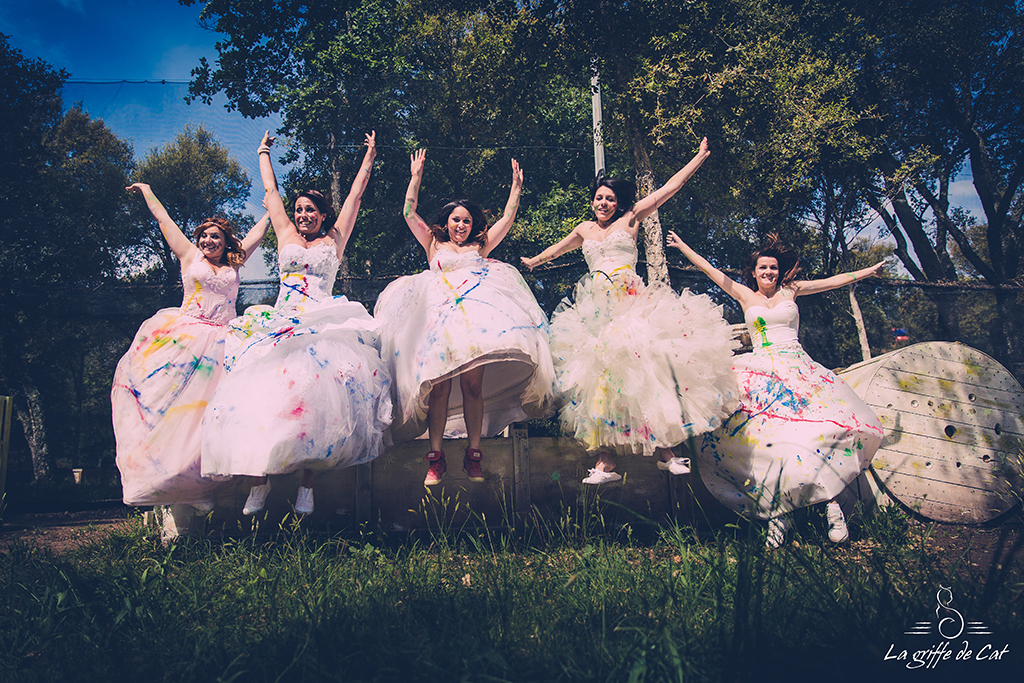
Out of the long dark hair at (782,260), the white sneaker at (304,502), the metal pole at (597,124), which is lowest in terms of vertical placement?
the white sneaker at (304,502)

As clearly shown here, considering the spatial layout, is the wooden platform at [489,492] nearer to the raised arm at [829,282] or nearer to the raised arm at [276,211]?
the raised arm at [276,211]

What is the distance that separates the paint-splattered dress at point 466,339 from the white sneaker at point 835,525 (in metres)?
1.80

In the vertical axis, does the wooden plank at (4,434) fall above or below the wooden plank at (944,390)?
above

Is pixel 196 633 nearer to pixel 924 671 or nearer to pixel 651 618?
pixel 651 618

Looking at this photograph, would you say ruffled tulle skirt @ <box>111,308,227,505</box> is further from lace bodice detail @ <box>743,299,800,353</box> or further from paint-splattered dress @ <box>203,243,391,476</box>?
lace bodice detail @ <box>743,299,800,353</box>

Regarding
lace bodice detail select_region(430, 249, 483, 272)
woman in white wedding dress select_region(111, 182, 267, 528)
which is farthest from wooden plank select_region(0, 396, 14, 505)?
lace bodice detail select_region(430, 249, 483, 272)

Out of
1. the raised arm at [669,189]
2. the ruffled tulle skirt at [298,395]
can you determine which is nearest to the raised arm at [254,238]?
the ruffled tulle skirt at [298,395]

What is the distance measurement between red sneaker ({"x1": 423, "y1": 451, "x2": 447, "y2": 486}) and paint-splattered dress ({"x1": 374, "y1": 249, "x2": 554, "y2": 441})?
0.25m

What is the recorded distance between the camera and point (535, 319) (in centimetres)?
352

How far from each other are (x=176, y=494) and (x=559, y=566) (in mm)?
2215

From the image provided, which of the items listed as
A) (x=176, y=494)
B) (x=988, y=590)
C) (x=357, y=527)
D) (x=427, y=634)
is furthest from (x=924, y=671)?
(x=176, y=494)

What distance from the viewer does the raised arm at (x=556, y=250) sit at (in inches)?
158

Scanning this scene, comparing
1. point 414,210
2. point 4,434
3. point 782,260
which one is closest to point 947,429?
point 782,260

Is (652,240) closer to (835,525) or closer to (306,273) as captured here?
(835,525)
